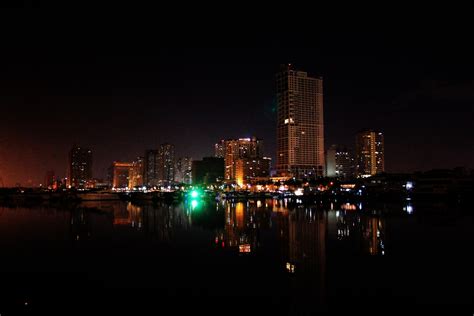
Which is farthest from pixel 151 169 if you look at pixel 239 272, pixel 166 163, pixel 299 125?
pixel 239 272

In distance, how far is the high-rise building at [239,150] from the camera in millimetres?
168775

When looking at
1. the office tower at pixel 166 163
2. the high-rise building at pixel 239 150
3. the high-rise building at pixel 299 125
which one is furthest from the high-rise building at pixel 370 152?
the office tower at pixel 166 163

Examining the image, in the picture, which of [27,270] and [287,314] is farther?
[27,270]

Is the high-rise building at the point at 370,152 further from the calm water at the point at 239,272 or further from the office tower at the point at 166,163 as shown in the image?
the calm water at the point at 239,272

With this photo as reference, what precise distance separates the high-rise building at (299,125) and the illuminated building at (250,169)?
12.2 metres

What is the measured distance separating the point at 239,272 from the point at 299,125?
416 feet

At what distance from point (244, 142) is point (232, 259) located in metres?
160

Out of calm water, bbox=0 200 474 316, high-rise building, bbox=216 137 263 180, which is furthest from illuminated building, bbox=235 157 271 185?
calm water, bbox=0 200 474 316

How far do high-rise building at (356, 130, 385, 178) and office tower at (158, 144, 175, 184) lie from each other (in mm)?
81275

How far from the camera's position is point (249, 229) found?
25250 millimetres

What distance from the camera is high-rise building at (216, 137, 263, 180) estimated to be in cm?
16877

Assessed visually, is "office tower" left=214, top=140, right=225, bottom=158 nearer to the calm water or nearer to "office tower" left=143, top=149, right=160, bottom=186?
"office tower" left=143, top=149, right=160, bottom=186

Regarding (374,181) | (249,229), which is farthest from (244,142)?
(249,229)

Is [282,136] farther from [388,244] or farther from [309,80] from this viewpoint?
[388,244]
